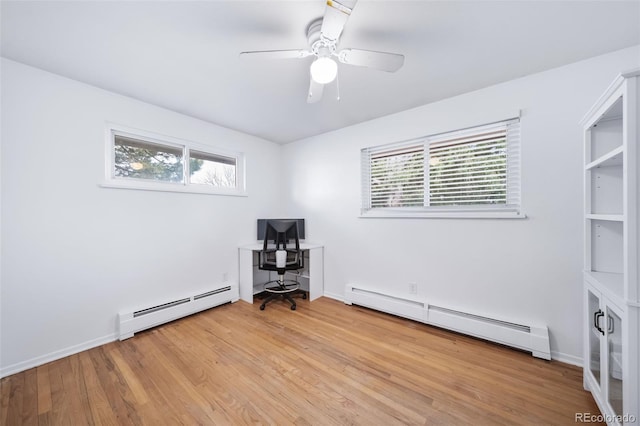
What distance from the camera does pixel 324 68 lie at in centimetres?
140

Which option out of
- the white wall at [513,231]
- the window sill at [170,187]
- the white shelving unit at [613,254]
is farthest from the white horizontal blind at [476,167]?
the window sill at [170,187]

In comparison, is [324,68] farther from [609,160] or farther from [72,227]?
[72,227]

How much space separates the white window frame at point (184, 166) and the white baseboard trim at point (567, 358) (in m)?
3.70

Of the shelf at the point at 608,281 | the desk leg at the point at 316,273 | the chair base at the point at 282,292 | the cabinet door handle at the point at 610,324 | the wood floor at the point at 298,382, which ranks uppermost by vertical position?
the shelf at the point at 608,281

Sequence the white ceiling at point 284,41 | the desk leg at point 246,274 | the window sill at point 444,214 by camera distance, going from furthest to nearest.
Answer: the desk leg at point 246,274 < the window sill at point 444,214 < the white ceiling at point 284,41

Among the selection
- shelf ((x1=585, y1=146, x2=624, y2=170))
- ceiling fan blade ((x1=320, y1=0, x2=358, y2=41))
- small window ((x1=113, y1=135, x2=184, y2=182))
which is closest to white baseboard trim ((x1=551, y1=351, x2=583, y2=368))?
shelf ((x1=585, y1=146, x2=624, y2=170))

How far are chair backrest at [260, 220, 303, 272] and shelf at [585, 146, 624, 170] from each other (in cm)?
261

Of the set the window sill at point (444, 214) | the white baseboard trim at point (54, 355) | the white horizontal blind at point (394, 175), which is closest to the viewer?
the white baseboard trim at point (54, 355)

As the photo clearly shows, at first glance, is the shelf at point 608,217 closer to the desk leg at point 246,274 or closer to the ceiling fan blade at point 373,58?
the ceiling fan blade at point 373,58

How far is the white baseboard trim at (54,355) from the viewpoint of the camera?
177 cm

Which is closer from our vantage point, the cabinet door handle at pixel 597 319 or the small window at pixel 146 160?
the cabinet door handle at pixel 597 319

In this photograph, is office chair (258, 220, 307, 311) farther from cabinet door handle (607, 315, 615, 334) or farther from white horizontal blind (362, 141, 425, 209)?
cabinet door handle (607, 315, 615, 334)

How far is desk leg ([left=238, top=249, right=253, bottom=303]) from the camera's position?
3189 millimetres

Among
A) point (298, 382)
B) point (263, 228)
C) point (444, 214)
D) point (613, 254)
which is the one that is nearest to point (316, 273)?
point (263, 228)
